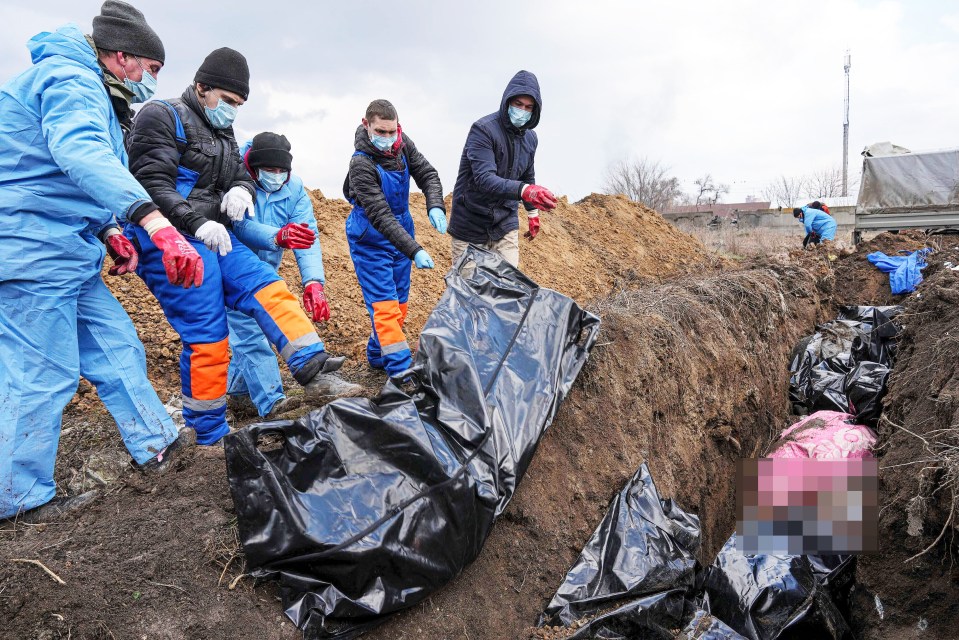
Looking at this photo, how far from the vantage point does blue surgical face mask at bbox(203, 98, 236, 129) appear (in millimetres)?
2967

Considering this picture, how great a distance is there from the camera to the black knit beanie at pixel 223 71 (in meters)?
2.90

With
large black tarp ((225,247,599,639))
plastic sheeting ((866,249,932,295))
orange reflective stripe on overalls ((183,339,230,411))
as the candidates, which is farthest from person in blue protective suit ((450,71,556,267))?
plastic sheeting ((866,249,932,295))

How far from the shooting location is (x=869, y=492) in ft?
8.15

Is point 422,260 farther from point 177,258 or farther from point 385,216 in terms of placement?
point 177,258

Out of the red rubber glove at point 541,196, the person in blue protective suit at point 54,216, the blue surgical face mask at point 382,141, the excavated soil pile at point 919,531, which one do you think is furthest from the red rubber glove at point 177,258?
the excavated soil pile at point 919,531

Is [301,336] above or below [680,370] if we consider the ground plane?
above

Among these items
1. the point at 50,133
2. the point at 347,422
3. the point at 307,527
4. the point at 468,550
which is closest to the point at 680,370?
the point at 468,550

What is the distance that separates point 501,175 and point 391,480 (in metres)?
2.72

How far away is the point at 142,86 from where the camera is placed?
2.50 meters

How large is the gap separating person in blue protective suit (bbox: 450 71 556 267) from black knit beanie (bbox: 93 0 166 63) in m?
2.08

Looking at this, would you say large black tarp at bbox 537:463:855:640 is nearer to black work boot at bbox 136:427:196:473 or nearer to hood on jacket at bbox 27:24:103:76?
black work boot at bbox 136:427:196:473

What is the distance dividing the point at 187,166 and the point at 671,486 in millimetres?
3162

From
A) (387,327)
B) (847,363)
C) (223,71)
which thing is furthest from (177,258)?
(847,363)

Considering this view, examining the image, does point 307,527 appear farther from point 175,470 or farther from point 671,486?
point 671,486
